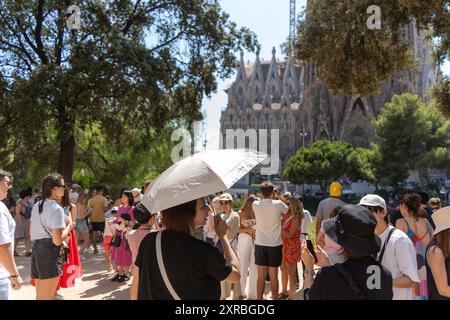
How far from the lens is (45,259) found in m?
5.57

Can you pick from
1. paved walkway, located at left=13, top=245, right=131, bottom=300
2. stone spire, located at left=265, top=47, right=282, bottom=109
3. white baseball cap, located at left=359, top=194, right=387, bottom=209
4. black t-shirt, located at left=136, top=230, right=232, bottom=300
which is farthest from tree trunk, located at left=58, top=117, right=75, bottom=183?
stone spire, located at left=265, top=47, right=282, bottom=109

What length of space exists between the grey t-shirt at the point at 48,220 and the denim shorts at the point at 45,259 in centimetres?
Answer: 9

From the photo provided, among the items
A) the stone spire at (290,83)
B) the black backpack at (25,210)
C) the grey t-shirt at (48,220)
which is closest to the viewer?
the grey t-shirt at (48,220)

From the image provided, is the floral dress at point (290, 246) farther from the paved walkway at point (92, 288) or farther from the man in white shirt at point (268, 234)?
the paved walkway at point (92, 288)

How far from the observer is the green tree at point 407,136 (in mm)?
41406

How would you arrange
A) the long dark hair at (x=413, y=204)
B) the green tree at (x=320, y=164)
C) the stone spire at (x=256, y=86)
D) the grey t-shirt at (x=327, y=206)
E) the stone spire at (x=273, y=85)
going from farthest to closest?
the stone spire at (x=256, y=86)
the stone spire at (x=273, y=85)
the green tree at (x=320, y=164)
the grey t-shirt at (x=327, y=206)
the long dark hair at (x=413, y=204)

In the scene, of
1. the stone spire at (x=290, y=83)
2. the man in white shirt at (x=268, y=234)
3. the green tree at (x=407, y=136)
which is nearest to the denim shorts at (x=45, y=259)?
the man in white shirt at (x=268, y=234)

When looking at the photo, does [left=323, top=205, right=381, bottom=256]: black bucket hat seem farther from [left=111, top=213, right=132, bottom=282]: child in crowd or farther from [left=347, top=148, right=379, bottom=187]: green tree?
[left=347, top=148, right=379, bottom=187]: green tree

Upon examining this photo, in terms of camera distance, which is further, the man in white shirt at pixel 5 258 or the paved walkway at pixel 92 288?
the paved walkway at pixel 92 288

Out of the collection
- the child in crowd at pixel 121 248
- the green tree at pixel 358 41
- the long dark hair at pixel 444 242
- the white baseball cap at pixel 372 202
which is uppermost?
the green tree at pixel 358 41

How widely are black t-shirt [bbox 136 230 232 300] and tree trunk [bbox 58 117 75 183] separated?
45.4ft

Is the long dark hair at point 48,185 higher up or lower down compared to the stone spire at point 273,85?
lower down

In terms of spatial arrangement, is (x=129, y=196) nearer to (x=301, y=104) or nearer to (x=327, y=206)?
(x=327, y=206)

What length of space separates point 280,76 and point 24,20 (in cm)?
8445
